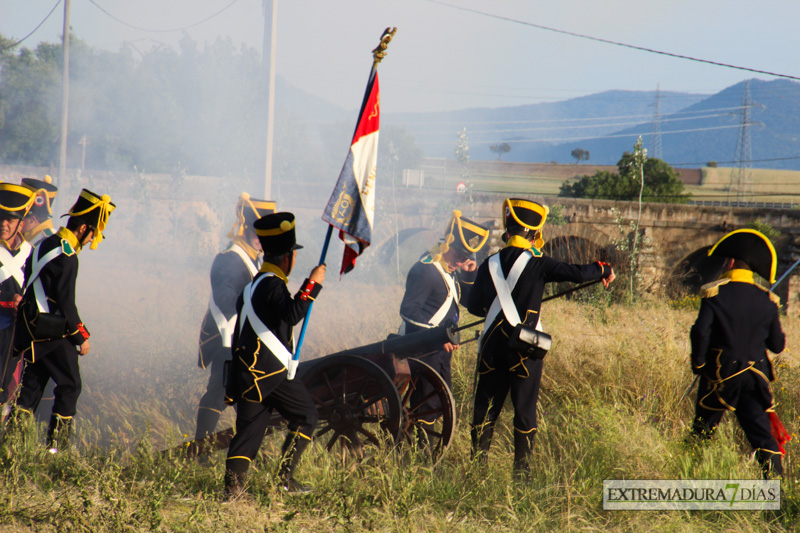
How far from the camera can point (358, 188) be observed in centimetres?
343

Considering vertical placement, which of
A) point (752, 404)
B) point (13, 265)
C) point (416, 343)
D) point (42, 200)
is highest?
point (42, 200)

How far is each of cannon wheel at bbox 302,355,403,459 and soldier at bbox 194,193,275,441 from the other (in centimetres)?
74

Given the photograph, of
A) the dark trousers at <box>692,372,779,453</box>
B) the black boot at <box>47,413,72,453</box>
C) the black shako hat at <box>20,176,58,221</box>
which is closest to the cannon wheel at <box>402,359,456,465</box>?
the dark trousers at <box>692,372,779,453</box>

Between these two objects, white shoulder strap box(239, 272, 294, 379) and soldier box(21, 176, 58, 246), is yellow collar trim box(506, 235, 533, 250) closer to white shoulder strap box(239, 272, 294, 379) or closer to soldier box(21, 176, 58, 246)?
white shoulder strap box(239, 272, 294, 379)

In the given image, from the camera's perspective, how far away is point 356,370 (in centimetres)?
378

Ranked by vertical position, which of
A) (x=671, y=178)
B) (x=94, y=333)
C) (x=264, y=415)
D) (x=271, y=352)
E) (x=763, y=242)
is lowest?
A: (x=94, y=333)

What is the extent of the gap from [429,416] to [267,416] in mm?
1283

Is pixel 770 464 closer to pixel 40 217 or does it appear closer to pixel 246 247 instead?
pixel 246 247

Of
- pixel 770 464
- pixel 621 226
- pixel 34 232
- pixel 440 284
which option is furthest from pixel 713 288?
pixel 621 226

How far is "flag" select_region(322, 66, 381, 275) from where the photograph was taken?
3.38 metres

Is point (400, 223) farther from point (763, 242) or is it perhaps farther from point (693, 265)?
point (763, 242)

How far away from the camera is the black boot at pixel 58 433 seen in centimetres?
354

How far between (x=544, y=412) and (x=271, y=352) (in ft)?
7.52

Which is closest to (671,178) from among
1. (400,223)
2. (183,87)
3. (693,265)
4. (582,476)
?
(693,265)
